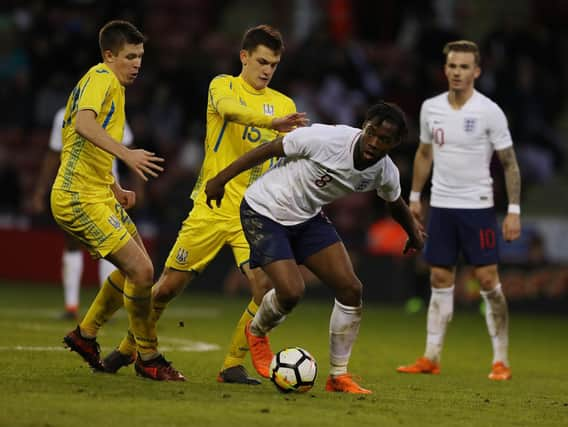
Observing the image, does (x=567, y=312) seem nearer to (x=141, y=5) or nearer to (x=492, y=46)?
(x=492, y=46)

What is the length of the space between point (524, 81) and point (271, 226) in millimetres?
12736

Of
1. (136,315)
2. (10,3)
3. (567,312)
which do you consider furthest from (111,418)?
(10,3)

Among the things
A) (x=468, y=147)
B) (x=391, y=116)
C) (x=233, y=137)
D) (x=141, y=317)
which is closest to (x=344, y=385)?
(x=141, y=317)

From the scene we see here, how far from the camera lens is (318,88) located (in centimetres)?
1956

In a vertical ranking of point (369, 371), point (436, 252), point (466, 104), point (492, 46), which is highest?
point (492, 46)

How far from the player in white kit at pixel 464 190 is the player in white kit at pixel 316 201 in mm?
1993

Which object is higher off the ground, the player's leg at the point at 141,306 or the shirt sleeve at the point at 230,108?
the shirt sleeve at the point at 230,108

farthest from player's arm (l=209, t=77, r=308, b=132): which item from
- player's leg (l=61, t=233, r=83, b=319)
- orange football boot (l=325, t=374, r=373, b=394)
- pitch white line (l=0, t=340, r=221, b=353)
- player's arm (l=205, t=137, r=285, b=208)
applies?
player's leg (l=61, t=233, r=83, b=319)

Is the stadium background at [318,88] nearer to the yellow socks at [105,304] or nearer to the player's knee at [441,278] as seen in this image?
the player's knee at [441,278]

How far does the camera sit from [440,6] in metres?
22.2

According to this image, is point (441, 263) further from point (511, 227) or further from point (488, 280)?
point (511, 227)

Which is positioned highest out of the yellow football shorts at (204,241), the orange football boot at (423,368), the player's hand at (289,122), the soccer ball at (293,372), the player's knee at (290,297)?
the player's hand at (289,122)

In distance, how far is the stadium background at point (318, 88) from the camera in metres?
18.1

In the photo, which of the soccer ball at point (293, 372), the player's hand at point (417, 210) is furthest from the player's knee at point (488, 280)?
the soccer ball at point (293, 372)
